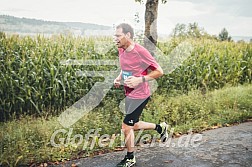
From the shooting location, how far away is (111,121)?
6.29 metres

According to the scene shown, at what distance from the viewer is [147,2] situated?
8102 mm

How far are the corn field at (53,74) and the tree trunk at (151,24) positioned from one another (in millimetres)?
991

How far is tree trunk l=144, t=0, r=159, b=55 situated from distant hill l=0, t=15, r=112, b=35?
1.09 meters

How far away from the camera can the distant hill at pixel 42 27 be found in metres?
7.46

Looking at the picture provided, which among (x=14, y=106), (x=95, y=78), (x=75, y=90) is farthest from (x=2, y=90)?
(x=95, y=78)

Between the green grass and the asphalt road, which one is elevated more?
the green grass

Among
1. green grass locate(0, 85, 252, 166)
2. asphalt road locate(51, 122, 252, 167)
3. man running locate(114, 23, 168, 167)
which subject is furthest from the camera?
green grass locate(0, 85, 252, 166)

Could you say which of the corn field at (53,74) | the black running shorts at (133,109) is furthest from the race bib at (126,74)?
the corn field at (53,74)

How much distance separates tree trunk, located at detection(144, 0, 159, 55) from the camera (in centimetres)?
805


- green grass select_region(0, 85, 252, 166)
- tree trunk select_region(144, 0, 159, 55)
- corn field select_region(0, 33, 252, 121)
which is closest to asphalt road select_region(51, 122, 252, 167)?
green grass select_region(0, 85, 252, 166)

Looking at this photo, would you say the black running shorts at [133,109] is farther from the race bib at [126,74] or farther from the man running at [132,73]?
the race bib at [126,74]

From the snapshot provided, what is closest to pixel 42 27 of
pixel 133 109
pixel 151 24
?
pixel 151 24

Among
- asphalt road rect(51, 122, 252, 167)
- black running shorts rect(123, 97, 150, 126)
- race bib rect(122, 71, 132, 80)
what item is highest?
race bib rect(122, 71, 132, 80)

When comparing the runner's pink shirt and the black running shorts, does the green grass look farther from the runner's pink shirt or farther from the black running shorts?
the runner's pink shirt
